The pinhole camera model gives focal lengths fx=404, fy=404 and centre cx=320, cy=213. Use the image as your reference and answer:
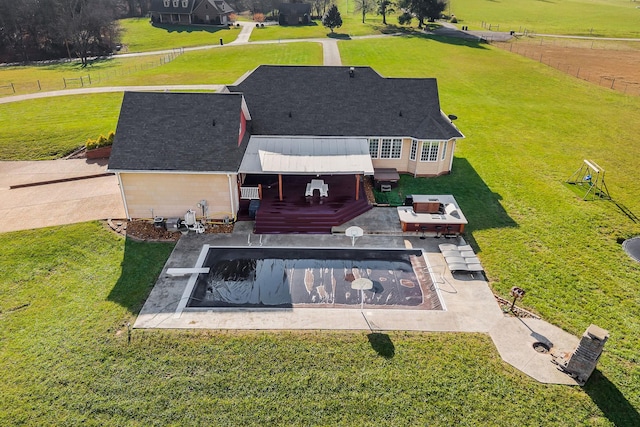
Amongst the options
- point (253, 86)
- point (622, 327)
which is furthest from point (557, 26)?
point (622, 327)

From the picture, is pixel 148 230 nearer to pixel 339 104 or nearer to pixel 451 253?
pixel 339 104

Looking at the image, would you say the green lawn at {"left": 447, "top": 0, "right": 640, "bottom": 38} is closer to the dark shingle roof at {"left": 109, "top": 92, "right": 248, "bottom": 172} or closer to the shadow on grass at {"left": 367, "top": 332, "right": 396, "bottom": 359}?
the dark shingle roof at {"left": 109, "top": 92, "right": 248, "bottom": 172}

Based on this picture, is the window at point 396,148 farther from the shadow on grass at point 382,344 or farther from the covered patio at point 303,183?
the shadow on grass at point 382,344

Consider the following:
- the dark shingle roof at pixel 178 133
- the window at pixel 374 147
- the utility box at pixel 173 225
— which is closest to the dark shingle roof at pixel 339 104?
the window at pixel 374 147

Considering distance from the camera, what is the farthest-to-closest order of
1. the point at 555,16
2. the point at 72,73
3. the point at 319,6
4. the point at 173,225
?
the point at 319,6
the point at 555,16
the point at 72,73
the point at 173,225

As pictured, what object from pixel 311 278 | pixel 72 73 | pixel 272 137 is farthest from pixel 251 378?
pixel 72 73

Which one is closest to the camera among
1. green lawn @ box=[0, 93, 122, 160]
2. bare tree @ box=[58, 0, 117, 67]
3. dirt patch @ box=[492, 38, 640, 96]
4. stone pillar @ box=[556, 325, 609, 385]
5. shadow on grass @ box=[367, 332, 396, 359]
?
stone pillar @ box=[556, 325, 609, 385]

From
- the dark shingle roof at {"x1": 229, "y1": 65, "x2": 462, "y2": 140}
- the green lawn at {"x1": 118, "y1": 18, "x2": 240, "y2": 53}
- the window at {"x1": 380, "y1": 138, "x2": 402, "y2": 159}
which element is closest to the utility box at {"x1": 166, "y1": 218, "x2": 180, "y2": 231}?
the dark shingle roof at {"x1": 229, "y1": 65, "x2": 462, "y2": 140}
